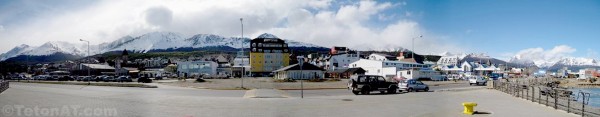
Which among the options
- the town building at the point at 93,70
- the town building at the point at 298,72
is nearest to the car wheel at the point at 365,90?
the town building at the point at 298,72

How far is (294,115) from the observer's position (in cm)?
1697

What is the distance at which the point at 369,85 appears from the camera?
34812mm

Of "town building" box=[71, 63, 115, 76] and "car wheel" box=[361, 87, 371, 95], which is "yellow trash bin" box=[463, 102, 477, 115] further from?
"town building" box=[71, 63, 115, 76]

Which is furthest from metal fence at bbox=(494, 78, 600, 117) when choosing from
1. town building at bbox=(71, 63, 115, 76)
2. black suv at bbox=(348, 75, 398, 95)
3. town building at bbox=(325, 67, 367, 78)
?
town building at bbox=(71, 63, 115, 76)

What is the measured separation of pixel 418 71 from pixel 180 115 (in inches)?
3017

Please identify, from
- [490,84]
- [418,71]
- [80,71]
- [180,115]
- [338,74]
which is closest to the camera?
Answer: [180,115]

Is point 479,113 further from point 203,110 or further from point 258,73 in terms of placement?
point 258,73

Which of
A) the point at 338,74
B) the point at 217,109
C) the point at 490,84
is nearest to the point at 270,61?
the point at 338,74

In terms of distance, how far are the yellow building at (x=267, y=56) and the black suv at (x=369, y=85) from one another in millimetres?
104818

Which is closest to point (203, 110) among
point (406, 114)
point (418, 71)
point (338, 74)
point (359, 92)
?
point (406, 114)

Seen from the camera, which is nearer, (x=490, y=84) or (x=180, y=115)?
(x=180, y=115)

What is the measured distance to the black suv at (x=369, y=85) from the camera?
3444 centimetres

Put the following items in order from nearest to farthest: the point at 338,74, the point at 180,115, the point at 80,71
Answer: the point at 180,115, the point at 338,74, the point at 80,71

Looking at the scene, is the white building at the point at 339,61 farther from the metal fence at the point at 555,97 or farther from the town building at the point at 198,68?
the metal fence at the point at 555,97
